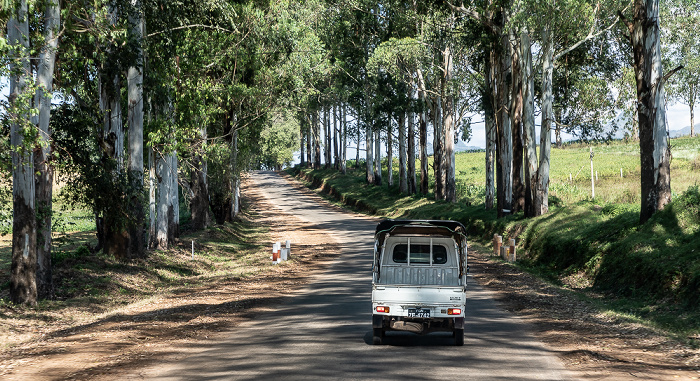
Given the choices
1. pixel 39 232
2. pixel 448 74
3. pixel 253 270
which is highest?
pixel 448 74

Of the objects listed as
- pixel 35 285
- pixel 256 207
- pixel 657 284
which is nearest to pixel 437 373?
pixel 657 284

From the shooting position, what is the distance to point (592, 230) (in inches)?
821

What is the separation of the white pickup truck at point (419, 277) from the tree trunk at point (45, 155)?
7.03 meters

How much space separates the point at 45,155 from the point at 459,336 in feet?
33.1

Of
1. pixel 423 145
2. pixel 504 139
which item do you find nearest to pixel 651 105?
pixel 504 139

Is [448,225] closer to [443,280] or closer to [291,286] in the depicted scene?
[443,280]

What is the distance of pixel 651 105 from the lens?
58.3 feet

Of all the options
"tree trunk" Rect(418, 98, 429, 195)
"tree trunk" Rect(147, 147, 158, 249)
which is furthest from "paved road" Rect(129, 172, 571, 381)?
"tree trunk" Rect(418, 98, 429, 195)

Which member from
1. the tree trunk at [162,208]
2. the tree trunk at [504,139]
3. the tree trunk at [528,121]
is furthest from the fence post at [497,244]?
the tree trunk at [162,208]

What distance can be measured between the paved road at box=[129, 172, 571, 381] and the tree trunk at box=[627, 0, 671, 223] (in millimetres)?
5843

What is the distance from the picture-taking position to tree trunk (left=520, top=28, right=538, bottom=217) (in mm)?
26781

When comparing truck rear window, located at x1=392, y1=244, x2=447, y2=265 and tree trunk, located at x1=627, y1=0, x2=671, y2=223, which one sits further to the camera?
tree trunk, located at x1=627, y1=0, x2=671, y2=223

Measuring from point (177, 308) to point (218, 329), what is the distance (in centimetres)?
284

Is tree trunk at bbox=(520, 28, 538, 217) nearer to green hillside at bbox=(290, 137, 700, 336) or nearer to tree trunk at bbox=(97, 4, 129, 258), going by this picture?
green hillside at bbox=(290, 137, 700, 336)
